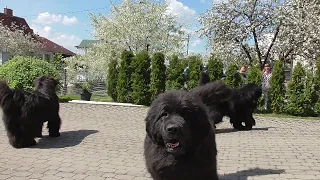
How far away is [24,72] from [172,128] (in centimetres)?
1420

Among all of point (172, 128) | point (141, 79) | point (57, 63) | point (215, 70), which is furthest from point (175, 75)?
point (57, 63)

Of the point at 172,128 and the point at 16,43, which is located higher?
the point at 16,43

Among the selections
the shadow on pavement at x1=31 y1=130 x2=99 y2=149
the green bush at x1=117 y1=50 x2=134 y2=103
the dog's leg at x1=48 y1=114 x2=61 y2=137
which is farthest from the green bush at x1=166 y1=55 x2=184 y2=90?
the dog's leg at x1=48 y1=114 x2=61 y2=137

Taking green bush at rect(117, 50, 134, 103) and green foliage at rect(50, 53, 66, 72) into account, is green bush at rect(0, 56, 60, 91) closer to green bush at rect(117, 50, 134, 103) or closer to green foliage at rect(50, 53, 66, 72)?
green bush at rect(117, 50, 134, 103)

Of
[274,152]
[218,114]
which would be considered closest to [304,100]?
[218,114]

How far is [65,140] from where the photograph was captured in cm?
802

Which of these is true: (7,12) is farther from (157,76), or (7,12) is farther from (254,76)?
(254,76)

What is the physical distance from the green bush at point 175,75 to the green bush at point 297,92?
473cm

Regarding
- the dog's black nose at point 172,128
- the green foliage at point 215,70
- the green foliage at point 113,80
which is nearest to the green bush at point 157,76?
the green foliage at point 215,70

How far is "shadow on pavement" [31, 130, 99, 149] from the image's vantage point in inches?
294

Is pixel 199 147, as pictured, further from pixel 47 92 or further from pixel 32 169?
pixel 47 92

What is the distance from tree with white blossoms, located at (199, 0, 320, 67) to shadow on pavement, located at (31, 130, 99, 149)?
15629 millimetres

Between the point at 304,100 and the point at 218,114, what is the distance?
6183 mm

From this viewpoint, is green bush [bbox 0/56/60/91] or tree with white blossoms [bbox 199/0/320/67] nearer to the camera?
green bush [bbox 0/56/60/91]
